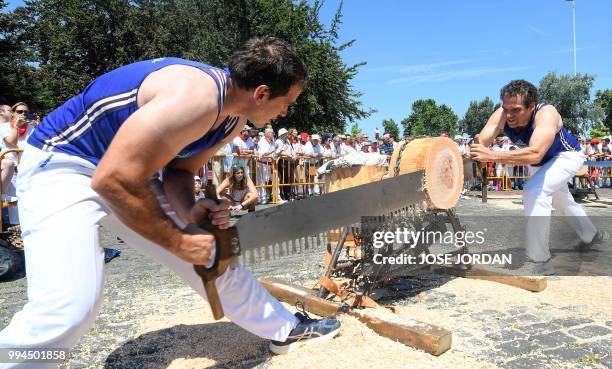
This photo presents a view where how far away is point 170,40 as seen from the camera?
31.5m

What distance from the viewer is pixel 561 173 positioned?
4.88 m

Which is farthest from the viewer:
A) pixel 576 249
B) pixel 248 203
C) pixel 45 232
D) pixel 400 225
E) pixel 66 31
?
pixel 66 31

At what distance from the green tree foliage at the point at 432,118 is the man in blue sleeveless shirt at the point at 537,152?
6911cm

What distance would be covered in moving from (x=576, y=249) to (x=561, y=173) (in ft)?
5.75

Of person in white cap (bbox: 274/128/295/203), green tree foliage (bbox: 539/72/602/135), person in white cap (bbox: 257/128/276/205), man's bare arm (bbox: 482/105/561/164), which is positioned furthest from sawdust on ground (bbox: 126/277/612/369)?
green tree foliage (bbox: 539/72/602/135)

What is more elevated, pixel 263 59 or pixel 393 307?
pixel 263 59

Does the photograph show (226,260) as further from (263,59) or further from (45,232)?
(263,59)

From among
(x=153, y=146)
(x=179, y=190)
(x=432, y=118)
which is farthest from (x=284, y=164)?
(x=432, y=118)

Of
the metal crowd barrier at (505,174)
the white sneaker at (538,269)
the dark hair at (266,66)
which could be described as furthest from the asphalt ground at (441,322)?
the metal crowd barrier at (505,174)

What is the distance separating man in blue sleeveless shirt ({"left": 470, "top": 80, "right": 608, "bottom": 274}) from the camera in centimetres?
464

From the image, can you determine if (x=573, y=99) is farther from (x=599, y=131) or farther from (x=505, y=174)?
(x=505, y=174)

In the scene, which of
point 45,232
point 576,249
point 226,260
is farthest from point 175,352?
point 576,249

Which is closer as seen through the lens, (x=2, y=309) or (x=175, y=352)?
(x=175, y=352)

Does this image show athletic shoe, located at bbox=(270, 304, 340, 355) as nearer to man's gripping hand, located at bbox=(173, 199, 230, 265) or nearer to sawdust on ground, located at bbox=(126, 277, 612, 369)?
sawdust on ground, located at bbox=(126, 277, 612, 369)
